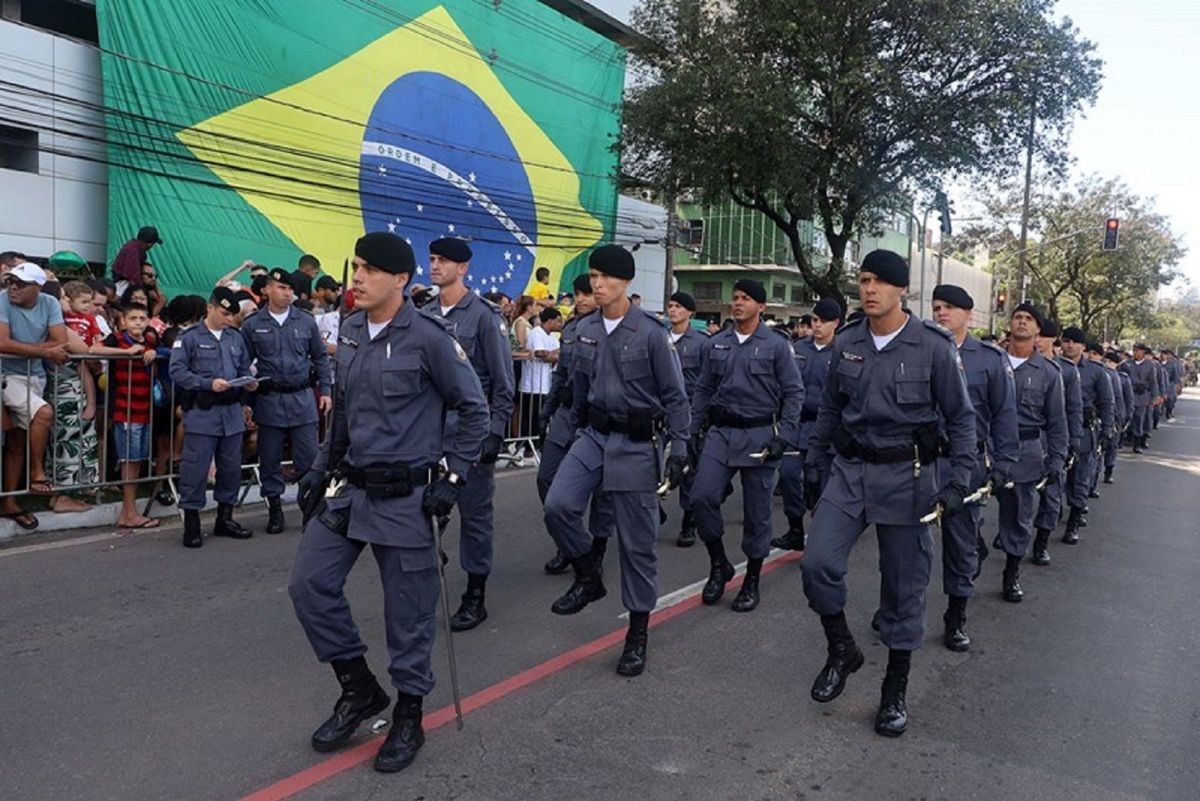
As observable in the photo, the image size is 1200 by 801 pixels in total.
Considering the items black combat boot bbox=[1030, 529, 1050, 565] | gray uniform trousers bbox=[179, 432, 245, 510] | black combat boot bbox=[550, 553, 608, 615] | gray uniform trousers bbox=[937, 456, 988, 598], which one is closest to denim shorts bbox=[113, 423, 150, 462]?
gray uniform trousers bbox=[179, 432, 245, 510]

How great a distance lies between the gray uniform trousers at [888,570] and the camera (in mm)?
3980

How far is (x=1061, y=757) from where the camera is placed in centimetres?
370

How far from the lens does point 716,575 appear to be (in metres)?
5.65

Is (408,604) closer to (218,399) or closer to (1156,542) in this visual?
(218,399)

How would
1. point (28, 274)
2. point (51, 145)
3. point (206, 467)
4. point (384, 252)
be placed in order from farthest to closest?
point (51, 145)
point (206, 467)
point (28, 274)
point (384, 252)

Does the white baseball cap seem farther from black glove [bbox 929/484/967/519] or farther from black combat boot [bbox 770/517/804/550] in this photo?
black glove [bbox 929/484/967/519]

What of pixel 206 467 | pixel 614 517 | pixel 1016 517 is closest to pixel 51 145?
pixel 206 467

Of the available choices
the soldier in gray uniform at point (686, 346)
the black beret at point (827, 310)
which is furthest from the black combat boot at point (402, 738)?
the black beret at point (827, 310)

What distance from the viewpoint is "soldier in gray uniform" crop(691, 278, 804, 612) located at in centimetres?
559

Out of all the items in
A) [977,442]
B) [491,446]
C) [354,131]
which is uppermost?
[354,131]

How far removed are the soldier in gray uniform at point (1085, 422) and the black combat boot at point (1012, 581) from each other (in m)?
2.09

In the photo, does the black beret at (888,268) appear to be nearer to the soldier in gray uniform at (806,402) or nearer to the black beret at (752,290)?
the black beret at (752,290)

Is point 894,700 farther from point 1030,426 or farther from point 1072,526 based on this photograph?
point 1072,526

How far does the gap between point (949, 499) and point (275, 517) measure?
16.8ft
